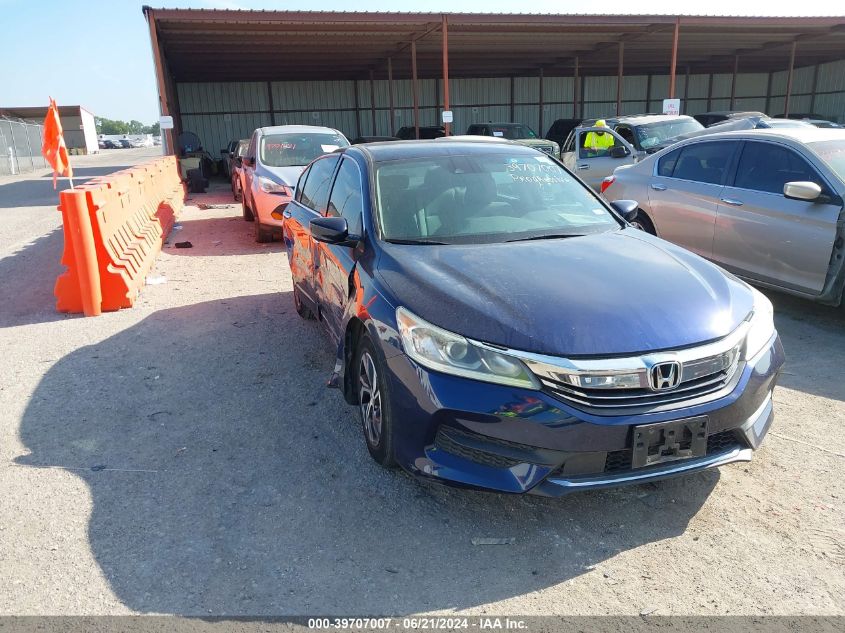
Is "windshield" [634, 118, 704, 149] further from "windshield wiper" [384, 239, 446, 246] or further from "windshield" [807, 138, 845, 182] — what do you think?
"windshield wiper" [384, 239, 446, 246]

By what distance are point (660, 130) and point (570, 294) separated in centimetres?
1026

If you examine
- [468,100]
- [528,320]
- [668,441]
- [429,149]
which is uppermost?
[468,100]

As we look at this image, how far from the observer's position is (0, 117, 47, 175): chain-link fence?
1121 inches

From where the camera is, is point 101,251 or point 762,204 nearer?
point 762,204

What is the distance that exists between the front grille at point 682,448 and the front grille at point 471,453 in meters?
0.37

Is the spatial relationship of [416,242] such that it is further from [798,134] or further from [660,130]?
[660,130]

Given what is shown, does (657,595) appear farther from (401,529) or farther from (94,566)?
(94,566)

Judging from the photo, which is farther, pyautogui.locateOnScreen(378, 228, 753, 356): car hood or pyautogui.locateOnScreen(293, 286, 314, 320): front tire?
pyautogui.locateOnScreen(293, 286, 314, 320): front tire

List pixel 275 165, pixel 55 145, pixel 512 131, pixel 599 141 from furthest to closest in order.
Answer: pixel 512 131, pixel 599 141, pixel 275 165, pixel 55 145

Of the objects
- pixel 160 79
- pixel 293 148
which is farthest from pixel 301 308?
pixel 160 79

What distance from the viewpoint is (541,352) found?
8.80ft

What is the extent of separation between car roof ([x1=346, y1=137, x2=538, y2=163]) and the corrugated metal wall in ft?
89.3

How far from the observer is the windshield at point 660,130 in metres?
11.8

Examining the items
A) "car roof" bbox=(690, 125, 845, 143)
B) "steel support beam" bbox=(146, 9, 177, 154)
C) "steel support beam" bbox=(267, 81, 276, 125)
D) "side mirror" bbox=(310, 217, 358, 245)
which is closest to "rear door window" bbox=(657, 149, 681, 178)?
"car roof" bbox=(690, 125, 845, 143)
